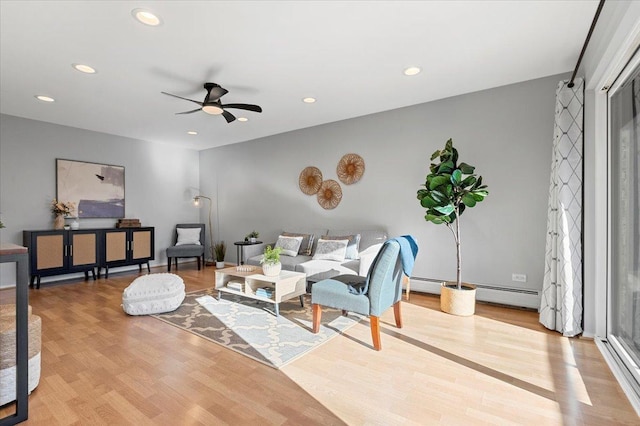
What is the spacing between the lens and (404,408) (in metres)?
1.78

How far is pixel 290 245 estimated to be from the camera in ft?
16.3

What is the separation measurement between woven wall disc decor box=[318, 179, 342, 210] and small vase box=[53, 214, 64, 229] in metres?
4.32

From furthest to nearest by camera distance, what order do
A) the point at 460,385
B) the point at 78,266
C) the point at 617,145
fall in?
the point at 78,266 < the point at 617,145 < the point at 460,385

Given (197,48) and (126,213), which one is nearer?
(197,48)

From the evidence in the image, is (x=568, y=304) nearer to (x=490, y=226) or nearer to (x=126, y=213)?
(x=490, y=226)

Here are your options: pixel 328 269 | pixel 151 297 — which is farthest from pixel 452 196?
pixel 151 297

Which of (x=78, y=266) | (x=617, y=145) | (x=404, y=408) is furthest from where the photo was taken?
(x=78, y=266)

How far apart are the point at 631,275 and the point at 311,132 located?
444 centimetres

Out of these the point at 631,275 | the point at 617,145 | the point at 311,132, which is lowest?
the point at 631,275

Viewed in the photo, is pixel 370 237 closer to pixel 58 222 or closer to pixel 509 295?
pixel 509 295

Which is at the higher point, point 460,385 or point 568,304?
point 568,304

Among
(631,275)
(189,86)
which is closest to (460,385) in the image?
(631,275)

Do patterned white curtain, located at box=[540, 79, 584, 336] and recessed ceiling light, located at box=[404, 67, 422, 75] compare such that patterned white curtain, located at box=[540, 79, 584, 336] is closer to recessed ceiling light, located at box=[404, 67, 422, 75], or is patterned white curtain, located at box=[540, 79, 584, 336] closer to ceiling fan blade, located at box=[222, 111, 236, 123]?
recessed ceiling light, located at box=[404, 67, 422, 75]

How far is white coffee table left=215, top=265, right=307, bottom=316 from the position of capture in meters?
3.30
